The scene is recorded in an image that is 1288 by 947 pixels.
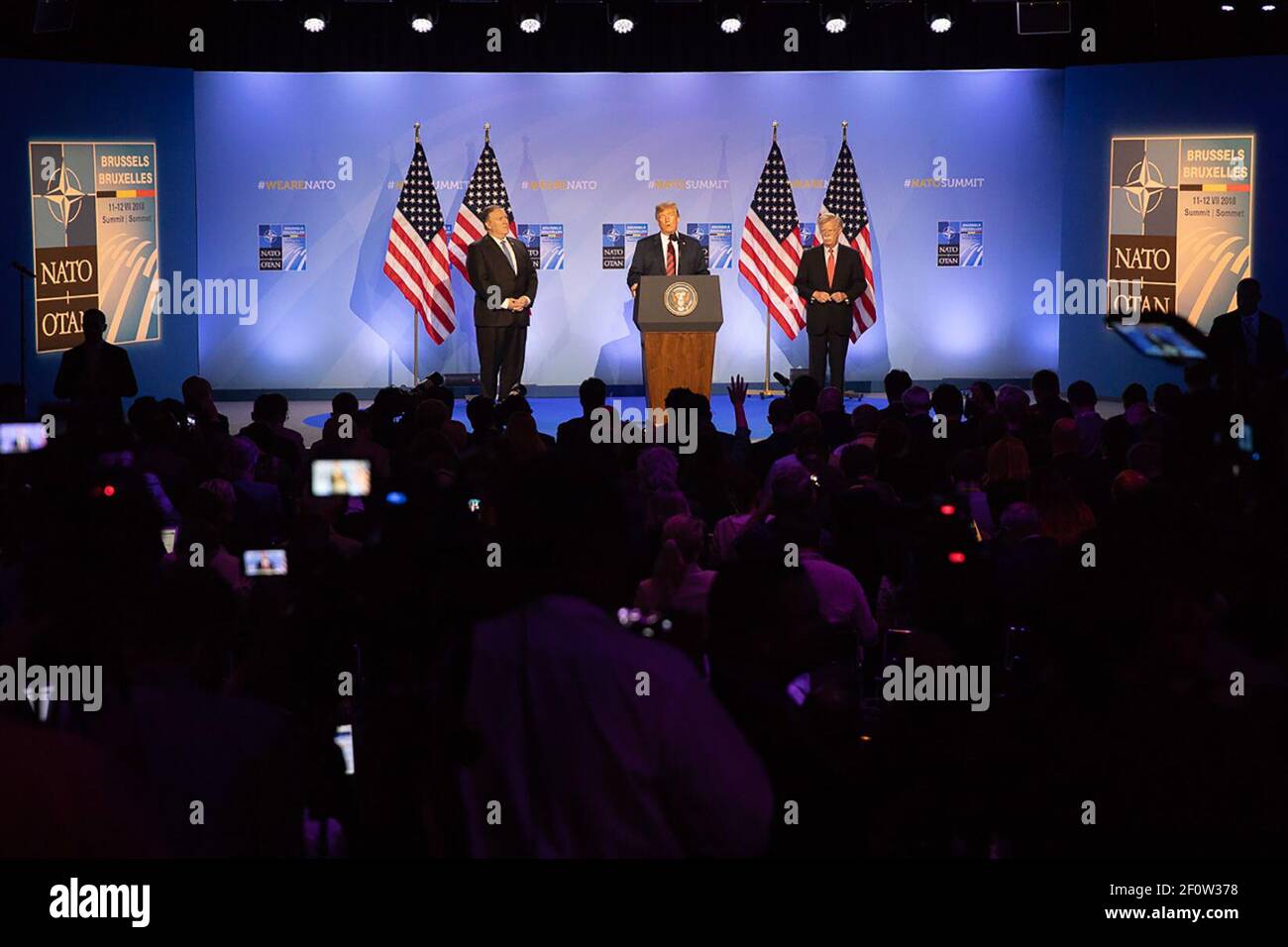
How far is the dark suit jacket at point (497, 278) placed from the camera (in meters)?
13.9

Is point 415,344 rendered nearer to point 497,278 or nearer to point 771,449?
point 497,278

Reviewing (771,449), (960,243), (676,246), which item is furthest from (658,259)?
(771,449)

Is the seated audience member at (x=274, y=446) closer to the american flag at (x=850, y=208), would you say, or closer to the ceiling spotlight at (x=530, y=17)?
the ceiling spotlight at (x=530, y=17)

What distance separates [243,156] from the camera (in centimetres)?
1554

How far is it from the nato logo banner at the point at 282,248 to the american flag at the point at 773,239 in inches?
177

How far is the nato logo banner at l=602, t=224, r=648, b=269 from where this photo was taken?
15.9 metres

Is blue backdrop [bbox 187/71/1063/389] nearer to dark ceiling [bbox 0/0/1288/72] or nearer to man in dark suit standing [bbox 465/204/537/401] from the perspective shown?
dark ceiling [bbox 0/0/1288/72]

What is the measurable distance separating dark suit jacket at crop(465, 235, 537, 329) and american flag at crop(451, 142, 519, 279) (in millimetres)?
849

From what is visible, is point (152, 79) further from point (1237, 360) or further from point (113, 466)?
point (1237, 360)

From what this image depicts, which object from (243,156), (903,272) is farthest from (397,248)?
(903,272)

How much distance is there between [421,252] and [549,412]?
6.77 feet

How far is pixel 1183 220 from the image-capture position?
48.6 ft

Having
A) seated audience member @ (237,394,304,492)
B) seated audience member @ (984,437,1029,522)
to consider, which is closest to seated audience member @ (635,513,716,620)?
seated audience member @ (984,437,1029,522)
